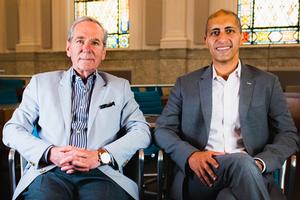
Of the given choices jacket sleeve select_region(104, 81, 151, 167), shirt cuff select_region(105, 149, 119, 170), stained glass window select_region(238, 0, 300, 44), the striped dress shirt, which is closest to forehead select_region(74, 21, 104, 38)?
the striped dress shirt

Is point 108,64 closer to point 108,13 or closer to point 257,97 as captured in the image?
point 108,13

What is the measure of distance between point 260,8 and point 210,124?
20.3 feet

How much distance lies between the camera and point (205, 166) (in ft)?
5.16

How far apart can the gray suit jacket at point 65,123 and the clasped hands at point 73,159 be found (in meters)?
0.06

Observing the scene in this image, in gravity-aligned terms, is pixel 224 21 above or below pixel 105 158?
above

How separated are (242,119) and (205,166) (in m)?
0.39

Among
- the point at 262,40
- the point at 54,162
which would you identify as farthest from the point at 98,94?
the point at 262,40

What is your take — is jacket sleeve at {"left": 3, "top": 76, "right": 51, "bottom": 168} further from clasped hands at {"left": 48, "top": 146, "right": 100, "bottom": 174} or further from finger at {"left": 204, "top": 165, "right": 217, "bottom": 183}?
finger at {"left": 204, "top": 165, "right": 217, "bottom": 183}

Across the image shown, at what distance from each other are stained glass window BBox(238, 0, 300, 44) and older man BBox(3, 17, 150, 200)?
19.9 ft

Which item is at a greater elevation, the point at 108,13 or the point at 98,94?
the point at 108,13

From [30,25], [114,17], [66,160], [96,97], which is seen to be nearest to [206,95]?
[96,97]

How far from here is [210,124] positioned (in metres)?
1.87

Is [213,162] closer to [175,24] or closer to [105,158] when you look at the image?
[105,158]

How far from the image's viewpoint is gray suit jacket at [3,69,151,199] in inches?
67.8
